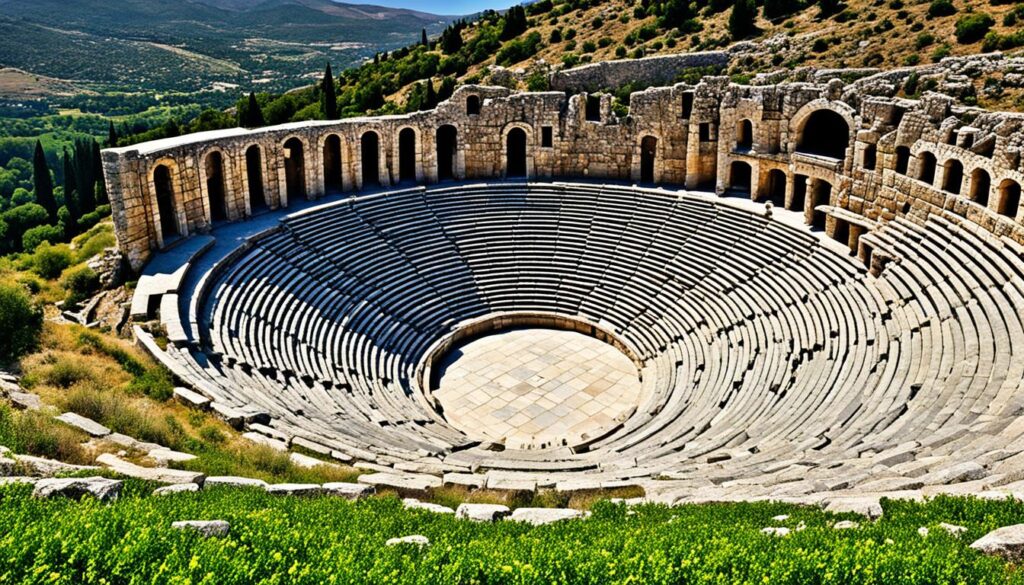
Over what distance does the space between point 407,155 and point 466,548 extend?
28.5 m

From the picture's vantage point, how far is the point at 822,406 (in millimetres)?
17625

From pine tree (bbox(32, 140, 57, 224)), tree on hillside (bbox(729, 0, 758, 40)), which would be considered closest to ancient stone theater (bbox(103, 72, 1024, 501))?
tree on hillside (bbox(729, 0, 758, 40))

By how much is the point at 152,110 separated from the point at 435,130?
91.8 meters

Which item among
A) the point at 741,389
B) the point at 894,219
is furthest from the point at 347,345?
the point at 894,219

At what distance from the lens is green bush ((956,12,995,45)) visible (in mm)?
39281

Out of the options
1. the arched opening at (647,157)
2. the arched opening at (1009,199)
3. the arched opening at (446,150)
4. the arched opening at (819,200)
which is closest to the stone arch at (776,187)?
the arched opening at (819,200)

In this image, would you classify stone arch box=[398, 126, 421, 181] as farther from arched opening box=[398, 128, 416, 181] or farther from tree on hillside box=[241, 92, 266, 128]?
tree on hillside box=[241, 92, 266, 128]

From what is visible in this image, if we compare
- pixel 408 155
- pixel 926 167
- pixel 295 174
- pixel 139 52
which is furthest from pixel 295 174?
pixel 139 52

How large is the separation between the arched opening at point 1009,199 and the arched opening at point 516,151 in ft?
63.2

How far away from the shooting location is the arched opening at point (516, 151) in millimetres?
35312

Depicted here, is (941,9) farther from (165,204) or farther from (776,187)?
(165,204)

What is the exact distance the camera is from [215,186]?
2988 centimetres

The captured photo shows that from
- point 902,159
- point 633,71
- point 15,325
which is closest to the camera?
point 15,325

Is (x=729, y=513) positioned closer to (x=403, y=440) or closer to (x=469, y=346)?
(x=403, y=440)
